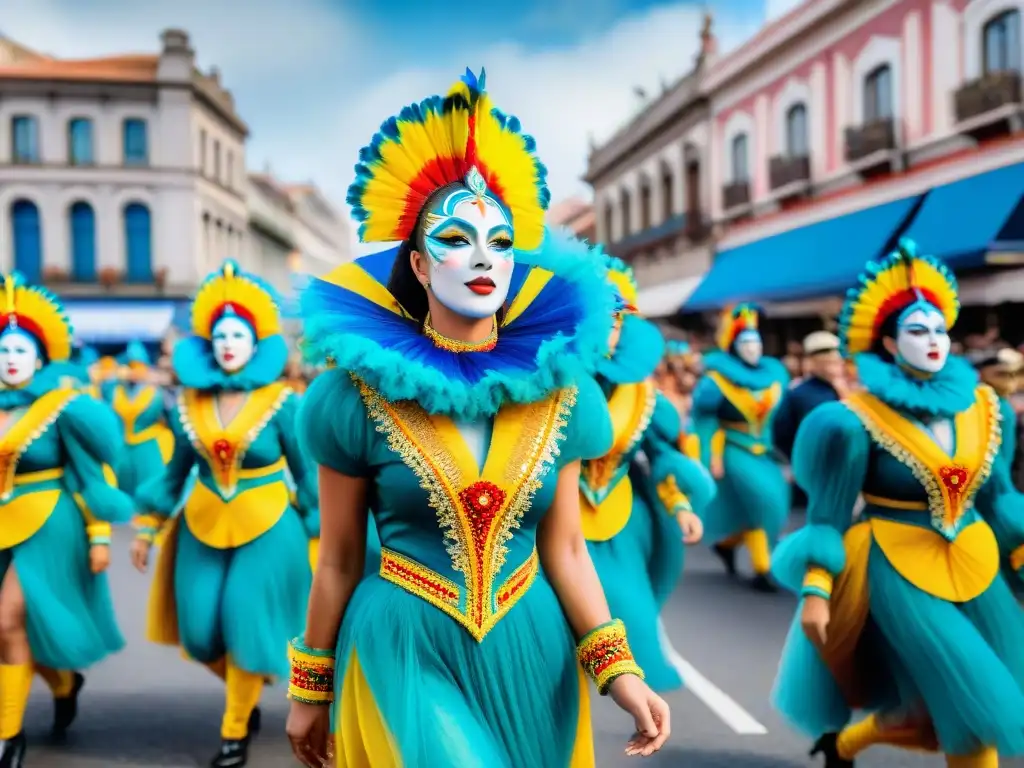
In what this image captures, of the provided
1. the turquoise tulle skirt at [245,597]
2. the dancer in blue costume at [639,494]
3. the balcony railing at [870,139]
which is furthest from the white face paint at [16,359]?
the balcony railing at [870,139]

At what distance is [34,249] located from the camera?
34.8m

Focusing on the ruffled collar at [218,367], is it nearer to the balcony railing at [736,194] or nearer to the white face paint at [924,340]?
the white face paint at [924,340]

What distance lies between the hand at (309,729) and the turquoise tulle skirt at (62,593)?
8.59ft

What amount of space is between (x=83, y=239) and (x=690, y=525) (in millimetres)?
33977

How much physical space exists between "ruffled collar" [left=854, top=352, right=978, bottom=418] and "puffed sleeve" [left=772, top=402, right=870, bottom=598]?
0.15 metres

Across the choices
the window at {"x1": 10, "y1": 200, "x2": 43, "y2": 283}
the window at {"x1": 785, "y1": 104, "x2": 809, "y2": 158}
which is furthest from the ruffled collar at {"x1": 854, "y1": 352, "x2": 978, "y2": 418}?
the window at {"x1": 10, "y1": 200, "x2": 43, "y2": 283}

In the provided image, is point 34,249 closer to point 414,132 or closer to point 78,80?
point 78,80

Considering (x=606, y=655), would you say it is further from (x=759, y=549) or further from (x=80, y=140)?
(x=80, y=140)

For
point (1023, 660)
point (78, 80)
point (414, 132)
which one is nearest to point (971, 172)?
point (1023, 660)

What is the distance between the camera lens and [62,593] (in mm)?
4852

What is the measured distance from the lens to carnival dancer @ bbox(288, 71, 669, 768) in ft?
7.92

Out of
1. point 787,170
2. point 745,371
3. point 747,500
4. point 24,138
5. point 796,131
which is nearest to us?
point 747,500

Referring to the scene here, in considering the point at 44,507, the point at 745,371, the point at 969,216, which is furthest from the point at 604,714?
the point at 969,216

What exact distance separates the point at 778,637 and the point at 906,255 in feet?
11.1
